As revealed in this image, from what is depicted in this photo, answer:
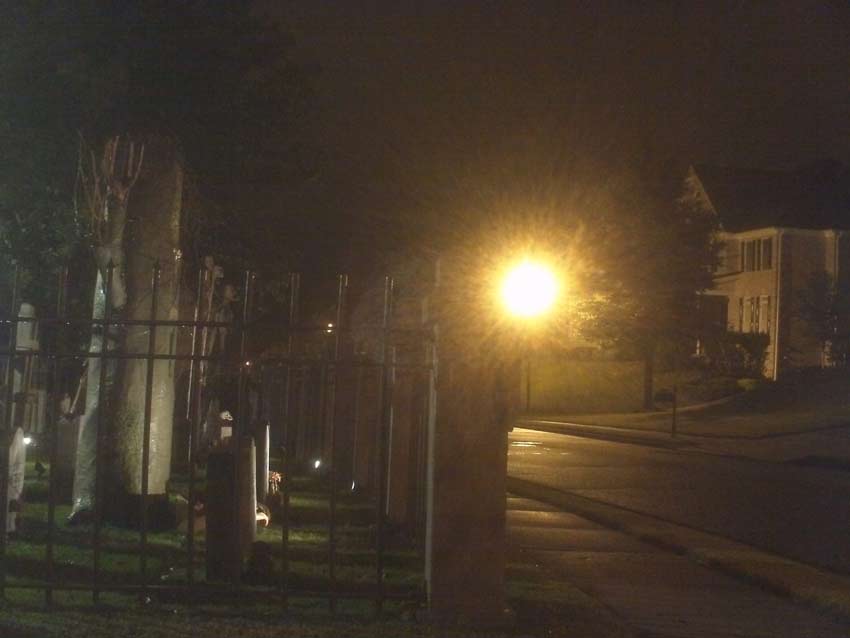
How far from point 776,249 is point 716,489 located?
28443 mm

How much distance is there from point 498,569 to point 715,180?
1798 inches

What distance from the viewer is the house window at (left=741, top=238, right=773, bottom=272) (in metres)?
47.3

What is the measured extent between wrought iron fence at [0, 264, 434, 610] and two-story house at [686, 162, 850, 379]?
3386cm

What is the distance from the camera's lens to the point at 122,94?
12609 mm

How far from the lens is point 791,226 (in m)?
46.7

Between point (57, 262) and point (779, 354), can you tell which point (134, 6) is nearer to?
point (57, 262)

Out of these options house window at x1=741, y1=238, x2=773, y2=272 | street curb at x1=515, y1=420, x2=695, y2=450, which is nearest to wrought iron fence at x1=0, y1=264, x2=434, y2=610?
street curb at x1=515, y1=420, x2=695, y2=450

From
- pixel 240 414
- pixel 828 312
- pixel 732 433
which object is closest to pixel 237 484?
pixel 240 414

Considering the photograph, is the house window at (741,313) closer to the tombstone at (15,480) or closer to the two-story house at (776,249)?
the two-story house at (776,249)

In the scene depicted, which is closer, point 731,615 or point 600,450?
point 731,615

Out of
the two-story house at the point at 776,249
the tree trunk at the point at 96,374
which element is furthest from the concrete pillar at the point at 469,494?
the two-story house at the point at 776,249

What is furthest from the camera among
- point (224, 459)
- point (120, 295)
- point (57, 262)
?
point (57, 262)

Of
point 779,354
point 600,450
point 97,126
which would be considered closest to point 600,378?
point 779,354

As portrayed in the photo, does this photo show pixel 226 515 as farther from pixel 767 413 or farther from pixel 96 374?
pixel 767 413
